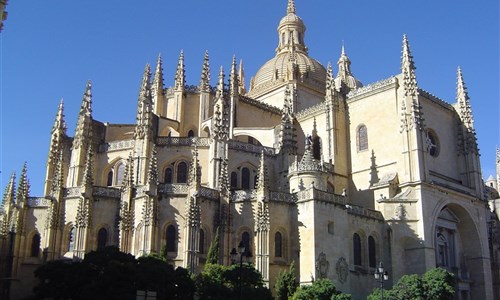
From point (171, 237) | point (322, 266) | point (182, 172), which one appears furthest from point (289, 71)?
point (171, 237)

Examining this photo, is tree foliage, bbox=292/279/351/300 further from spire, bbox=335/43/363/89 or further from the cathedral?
spire, bbox=335/43/363/89

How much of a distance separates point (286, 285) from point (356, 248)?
25.3 feet

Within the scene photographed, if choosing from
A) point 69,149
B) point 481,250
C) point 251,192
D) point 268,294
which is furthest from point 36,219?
point 481,250

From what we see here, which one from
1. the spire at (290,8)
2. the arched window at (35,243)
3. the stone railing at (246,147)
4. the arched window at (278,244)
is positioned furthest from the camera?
the spire at (290,8)

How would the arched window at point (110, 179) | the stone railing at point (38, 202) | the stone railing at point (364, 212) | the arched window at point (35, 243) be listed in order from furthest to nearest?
1. the arched window at point (110, 179)
2. the stone railing at point (364, 212)
3. the stone railing at point (38, 202)
4. the arched window at point (35, 243)

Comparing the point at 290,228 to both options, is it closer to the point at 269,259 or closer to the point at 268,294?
the point at 269,259

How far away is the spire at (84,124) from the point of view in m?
46.1

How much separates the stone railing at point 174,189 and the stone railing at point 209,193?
37.5 inches

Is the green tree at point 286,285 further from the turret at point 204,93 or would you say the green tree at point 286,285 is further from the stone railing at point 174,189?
the turret at point 204,93

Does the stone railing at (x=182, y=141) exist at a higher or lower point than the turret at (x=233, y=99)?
lower

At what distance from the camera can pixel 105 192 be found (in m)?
40.5

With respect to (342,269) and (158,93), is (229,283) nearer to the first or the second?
(342,269)

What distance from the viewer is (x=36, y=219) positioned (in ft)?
136

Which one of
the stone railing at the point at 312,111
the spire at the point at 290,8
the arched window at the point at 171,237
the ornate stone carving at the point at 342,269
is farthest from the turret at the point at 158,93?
the spire at the point at 290,8
